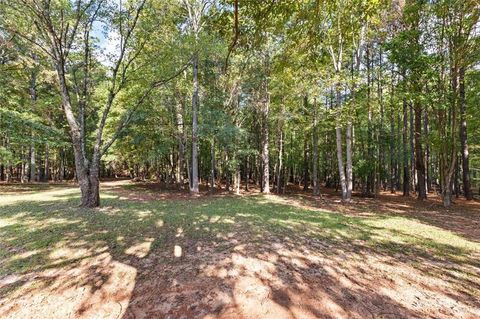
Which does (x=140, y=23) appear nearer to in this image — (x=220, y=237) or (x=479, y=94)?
(x=220, y=237)

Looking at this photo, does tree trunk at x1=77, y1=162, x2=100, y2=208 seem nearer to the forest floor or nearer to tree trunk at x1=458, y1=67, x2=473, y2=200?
the forest floor

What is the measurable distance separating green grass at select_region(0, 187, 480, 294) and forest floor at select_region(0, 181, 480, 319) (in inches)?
1.3

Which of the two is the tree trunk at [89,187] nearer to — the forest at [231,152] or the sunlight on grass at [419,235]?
the forest at [231,152]

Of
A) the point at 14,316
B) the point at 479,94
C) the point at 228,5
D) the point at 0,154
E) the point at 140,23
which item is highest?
the point at 140,23

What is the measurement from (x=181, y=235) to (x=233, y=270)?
240cm

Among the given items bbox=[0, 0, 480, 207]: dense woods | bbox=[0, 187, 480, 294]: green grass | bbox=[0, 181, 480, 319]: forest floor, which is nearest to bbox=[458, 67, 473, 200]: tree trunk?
bbox=[0, 0, 480, 207]: dense woods

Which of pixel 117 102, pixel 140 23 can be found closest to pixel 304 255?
pixel 140 23

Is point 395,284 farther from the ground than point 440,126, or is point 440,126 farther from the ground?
point 440,126

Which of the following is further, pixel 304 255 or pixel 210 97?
pixel 210 97

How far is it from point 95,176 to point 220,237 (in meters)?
6.52

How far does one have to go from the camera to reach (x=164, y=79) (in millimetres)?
11258

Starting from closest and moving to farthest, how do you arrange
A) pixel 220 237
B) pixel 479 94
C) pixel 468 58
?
pixel 220 237 < pixel 468 58 < pixel 479 94

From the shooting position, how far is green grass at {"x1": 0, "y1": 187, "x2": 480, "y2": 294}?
4984mm

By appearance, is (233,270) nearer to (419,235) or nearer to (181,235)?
(181,235)
